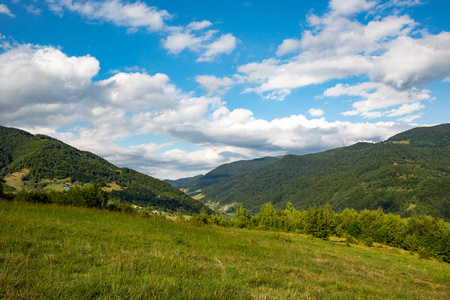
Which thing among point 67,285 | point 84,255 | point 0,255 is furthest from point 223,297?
point 0,255

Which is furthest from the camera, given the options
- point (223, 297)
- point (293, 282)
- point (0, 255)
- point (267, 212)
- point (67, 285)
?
point (267, 212)

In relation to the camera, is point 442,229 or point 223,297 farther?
point 442,229

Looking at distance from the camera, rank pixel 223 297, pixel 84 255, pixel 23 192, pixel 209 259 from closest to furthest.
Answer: pixel 223 297 → pixel 84 255 → pixel 209 259 → pixel 23 192

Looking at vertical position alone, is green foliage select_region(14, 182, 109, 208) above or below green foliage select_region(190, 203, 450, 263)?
above

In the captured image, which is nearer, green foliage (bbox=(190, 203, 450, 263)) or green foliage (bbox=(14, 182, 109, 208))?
green foliage (bbox=(14, 182, 109, 208))

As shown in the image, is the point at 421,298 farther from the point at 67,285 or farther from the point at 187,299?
the point at 67,285

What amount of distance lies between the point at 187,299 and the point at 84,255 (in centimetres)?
493

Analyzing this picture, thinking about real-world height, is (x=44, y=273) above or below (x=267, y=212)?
above

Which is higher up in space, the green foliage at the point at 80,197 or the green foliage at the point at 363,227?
the green foliage at the point at 80,197

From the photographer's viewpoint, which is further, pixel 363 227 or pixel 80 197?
pixel 363 227

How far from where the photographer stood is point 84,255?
7.55 meters

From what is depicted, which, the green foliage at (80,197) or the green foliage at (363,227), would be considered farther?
the green foliage at (363,227)

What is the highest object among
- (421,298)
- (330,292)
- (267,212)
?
(330,292)

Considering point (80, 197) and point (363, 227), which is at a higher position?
point (80, 197)
